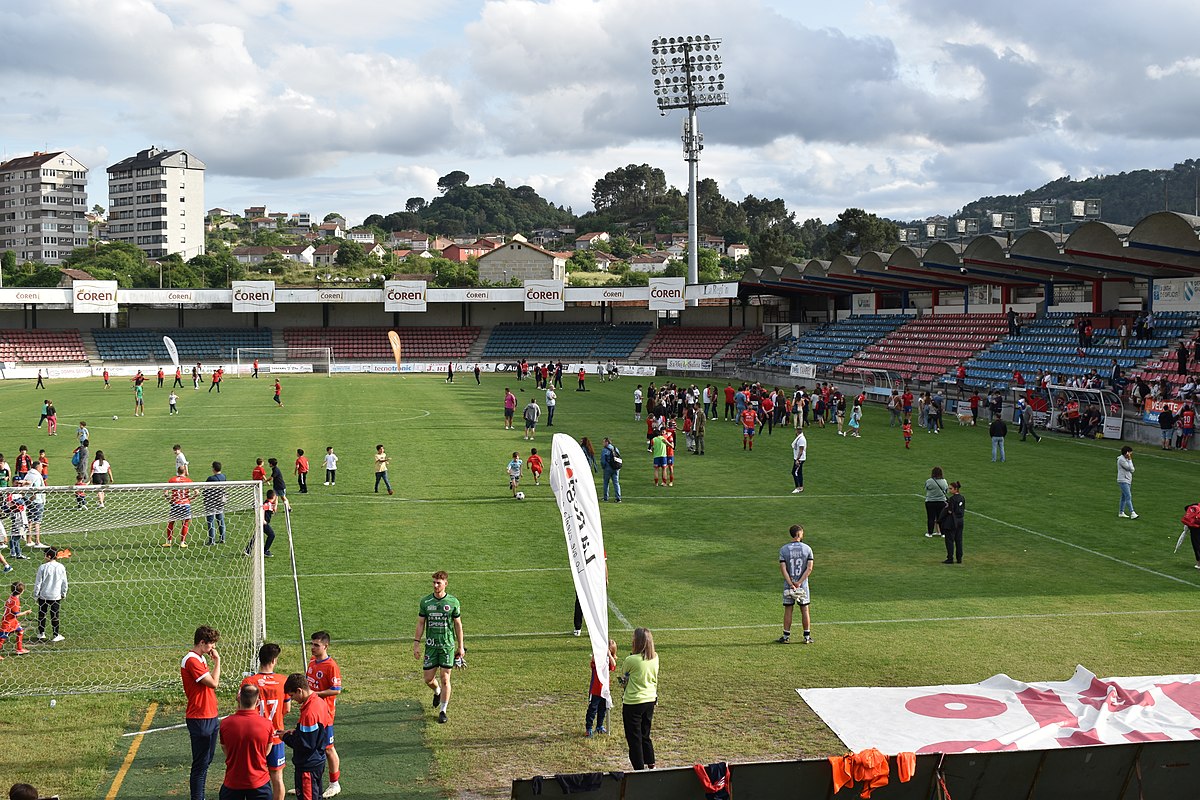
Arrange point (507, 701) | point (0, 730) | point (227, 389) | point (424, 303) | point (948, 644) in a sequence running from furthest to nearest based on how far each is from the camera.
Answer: point (424, 303) < point (227, 389) < point (948, 644) < point (507, 701) < point (0, 730)

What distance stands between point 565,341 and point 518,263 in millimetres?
36149

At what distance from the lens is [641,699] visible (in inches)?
387

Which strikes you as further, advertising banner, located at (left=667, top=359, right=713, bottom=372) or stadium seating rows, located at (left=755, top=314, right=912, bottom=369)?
advertising banner, located at (left=667, top=359, right=713, bottom=372)

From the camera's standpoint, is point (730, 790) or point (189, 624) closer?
point (730, 790)

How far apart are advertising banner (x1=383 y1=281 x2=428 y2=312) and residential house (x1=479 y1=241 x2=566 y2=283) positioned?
110 feet

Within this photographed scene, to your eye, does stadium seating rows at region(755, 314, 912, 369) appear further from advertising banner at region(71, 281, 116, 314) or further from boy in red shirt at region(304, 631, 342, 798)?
boy in red shirt at region(304, 631, 342, 798)

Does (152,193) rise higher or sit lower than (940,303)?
higher

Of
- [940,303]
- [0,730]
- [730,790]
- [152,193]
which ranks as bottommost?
[0,730]

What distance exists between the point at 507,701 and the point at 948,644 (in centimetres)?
586

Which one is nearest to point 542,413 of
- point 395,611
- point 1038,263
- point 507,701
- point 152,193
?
point 1038,263

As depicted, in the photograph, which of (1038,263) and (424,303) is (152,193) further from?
(1038,263)

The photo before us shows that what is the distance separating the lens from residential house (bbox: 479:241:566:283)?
393ft

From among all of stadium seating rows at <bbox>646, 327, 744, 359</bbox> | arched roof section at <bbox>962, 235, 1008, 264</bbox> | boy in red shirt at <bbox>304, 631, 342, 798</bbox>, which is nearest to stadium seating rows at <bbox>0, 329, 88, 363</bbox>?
stadium seating rows at <bbox>646, 327, 744, 359</bbox>

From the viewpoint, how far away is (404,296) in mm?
85312
